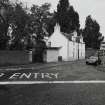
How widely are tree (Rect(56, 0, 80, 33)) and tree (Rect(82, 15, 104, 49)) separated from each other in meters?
10.6

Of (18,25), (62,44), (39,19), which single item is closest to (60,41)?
(62,44)

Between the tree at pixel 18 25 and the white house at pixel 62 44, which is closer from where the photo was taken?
the tree at pixel 18 25

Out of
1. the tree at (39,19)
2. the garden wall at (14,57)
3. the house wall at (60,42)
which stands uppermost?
the tree at (39,19)

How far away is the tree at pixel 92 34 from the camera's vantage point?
3706 inches

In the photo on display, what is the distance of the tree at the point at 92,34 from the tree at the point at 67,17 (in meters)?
10.6

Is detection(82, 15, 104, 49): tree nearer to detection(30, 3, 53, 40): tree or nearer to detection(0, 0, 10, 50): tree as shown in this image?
detection(30, 3, 53, 40): tree

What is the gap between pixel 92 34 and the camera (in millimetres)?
94438

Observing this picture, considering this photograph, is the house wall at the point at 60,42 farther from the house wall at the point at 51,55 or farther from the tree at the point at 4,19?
the tree at the point at 4,19

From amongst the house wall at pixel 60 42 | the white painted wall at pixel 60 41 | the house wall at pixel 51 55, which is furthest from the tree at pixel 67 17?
the house wall at pixel 51 55

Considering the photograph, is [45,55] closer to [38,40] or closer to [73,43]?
[38,40]

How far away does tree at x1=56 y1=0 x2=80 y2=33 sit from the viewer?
78438 mm

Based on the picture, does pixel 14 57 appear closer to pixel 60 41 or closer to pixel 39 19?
pixel 39 19

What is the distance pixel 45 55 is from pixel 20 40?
29.7 feet

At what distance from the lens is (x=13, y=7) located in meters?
34.5
